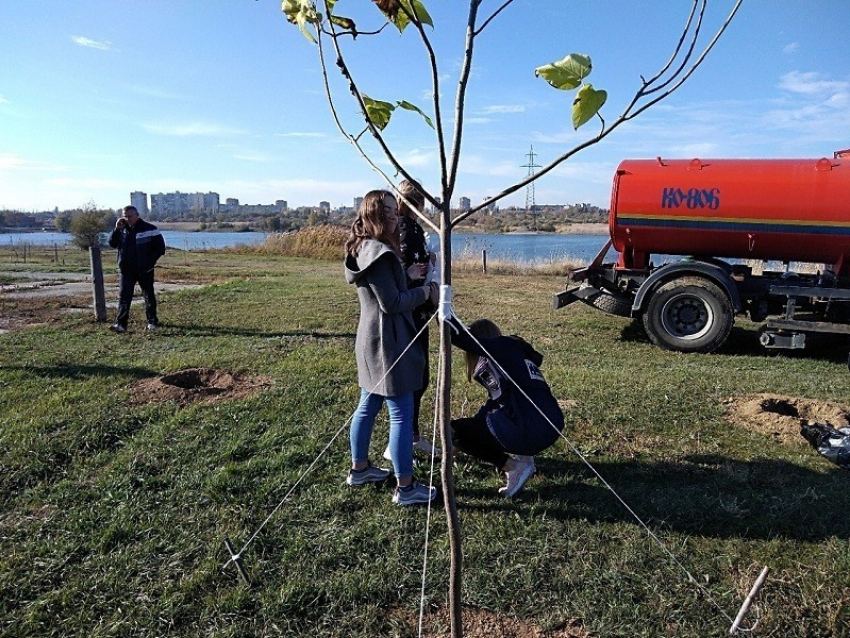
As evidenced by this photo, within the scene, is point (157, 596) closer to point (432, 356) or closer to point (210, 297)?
point (432, 356)

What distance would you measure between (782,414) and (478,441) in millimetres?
2911

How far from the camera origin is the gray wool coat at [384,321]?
3.04m

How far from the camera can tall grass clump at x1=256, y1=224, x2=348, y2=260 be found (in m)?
28.3

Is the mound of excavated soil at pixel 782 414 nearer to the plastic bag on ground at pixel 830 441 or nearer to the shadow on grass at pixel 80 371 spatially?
the plastic bag on ground at pixel 830 441

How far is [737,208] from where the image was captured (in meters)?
7.37

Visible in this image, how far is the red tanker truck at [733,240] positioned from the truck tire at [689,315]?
12 mm

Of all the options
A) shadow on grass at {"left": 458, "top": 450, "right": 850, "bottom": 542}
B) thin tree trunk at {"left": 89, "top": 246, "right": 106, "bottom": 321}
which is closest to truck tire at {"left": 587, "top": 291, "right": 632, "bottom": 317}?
shadow on grass at {"left": 458, "top": 450, "right": 850, "bottom": 542}

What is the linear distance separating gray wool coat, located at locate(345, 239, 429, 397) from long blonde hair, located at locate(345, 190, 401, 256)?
0.04 m

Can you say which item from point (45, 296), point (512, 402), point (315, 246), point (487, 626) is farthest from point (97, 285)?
point (315, 246)

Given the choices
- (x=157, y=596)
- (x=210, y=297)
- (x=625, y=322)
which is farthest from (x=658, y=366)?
(x=210, y=297)

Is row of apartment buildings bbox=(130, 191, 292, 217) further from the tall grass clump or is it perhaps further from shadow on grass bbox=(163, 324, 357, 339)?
shadow on grass bbox=(163, 324, 357, 339)

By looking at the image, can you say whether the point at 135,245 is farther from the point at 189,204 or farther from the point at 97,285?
the point at 189,204

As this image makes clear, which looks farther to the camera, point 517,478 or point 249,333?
point 249,333

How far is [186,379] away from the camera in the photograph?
5852mm
